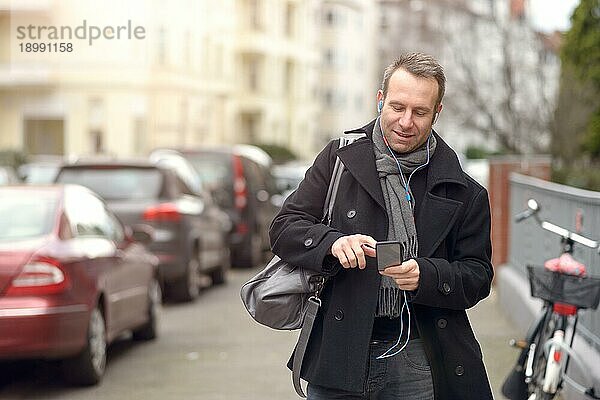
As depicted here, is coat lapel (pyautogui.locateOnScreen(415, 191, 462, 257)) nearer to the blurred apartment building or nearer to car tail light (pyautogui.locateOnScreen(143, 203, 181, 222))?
the blurred apartment building

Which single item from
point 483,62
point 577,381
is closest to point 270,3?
point 483,62

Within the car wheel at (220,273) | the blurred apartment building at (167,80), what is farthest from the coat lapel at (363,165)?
the car wheel at (220,273)

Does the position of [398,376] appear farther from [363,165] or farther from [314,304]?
[363,165]

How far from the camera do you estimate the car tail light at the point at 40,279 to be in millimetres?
8578

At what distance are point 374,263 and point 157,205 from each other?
10507 millimetres

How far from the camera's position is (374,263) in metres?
4.06

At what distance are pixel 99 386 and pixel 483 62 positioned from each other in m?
36.7

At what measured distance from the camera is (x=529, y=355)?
7.28 metres

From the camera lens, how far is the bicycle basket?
22.1 ft

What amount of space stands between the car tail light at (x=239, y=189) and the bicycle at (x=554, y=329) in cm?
1162

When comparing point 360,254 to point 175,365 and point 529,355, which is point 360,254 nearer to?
point 529,355

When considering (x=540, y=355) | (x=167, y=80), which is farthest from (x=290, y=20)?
(x=540, y=355)

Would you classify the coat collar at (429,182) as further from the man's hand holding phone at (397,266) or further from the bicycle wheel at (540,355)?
the bicycle wheel at (540,355)

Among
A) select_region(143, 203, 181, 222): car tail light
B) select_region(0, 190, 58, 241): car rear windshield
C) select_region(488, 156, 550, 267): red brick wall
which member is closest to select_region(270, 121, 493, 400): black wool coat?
select_region(0, 190, 58, 241): car rear windshield
